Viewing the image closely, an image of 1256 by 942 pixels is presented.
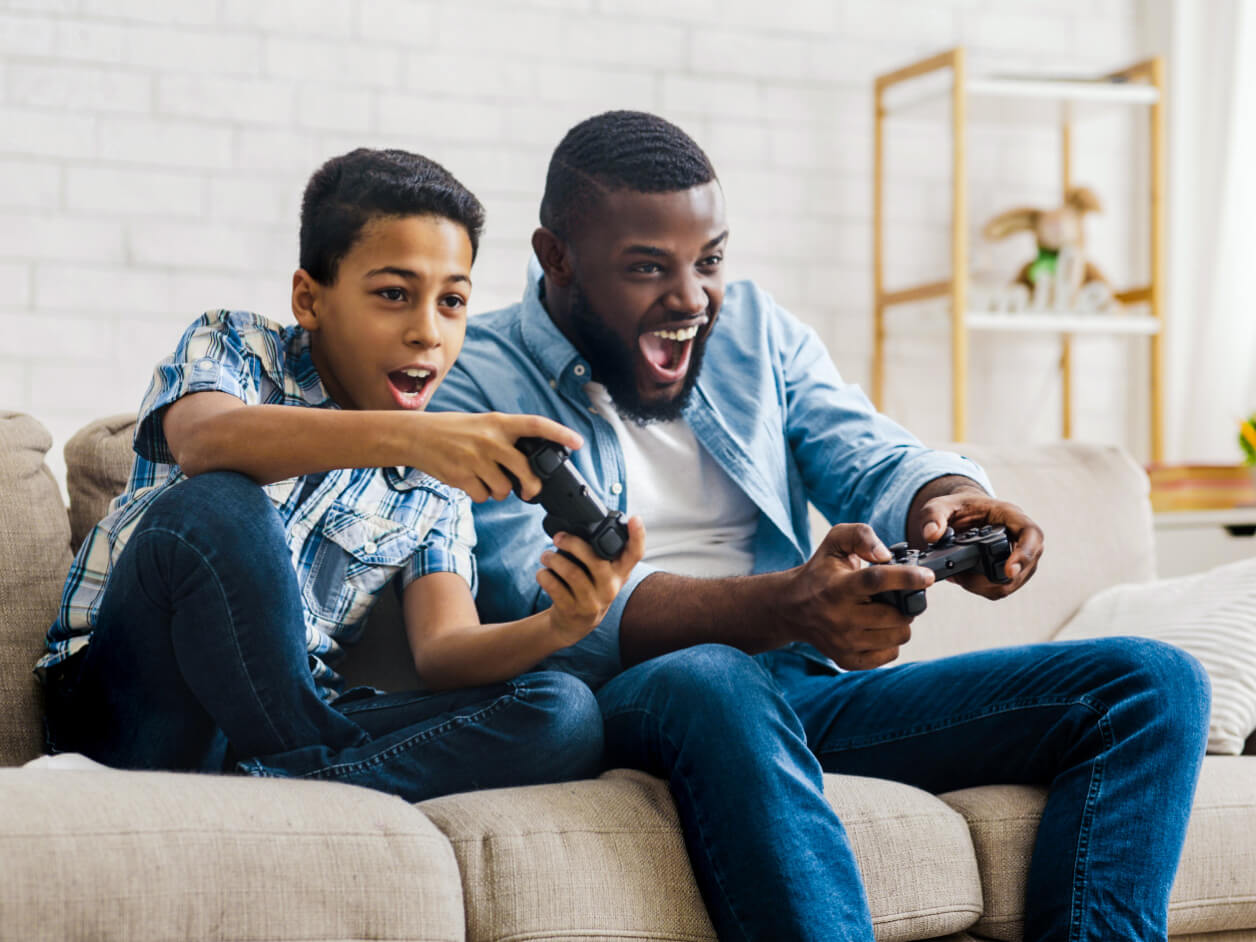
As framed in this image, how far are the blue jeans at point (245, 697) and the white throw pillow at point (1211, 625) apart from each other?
676 millimetres

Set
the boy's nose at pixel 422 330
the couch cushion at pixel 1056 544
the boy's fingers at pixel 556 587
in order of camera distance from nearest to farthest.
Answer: the boy's fingers at pixel 556 587 → the boy's nose at pixel 422 330 → the couch cushion at pixel 1056 544

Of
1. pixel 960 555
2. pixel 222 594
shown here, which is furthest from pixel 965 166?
pixel 222 594

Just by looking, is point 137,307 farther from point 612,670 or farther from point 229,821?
point 229,821

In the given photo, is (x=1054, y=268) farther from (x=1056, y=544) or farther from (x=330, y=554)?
(x=330, y=554)

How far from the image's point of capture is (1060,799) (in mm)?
1125

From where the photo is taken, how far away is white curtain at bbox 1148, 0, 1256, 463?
2742 millimetres

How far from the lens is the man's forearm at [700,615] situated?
1.14 m

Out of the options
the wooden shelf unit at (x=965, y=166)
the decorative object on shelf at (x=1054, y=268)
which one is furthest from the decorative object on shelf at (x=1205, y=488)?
the decorative object on shelf at (x=1054, y=268)

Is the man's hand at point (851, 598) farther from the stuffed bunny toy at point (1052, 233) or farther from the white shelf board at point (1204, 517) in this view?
the stuffed bunny toy at point (1052, 233)

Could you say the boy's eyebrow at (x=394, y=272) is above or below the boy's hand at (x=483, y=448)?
above

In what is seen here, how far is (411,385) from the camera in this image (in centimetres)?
115

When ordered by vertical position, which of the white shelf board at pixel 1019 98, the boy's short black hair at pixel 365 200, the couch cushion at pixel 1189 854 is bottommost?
the couch cushion at pixel 1189 854

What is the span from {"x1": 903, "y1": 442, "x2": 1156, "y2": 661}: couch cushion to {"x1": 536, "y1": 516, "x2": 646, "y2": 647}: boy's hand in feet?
2.16

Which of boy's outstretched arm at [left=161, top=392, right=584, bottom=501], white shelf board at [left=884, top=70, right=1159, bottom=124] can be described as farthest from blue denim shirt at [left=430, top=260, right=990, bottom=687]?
white shelf board at [left=884, top=70, right=1159, bottom=124]
